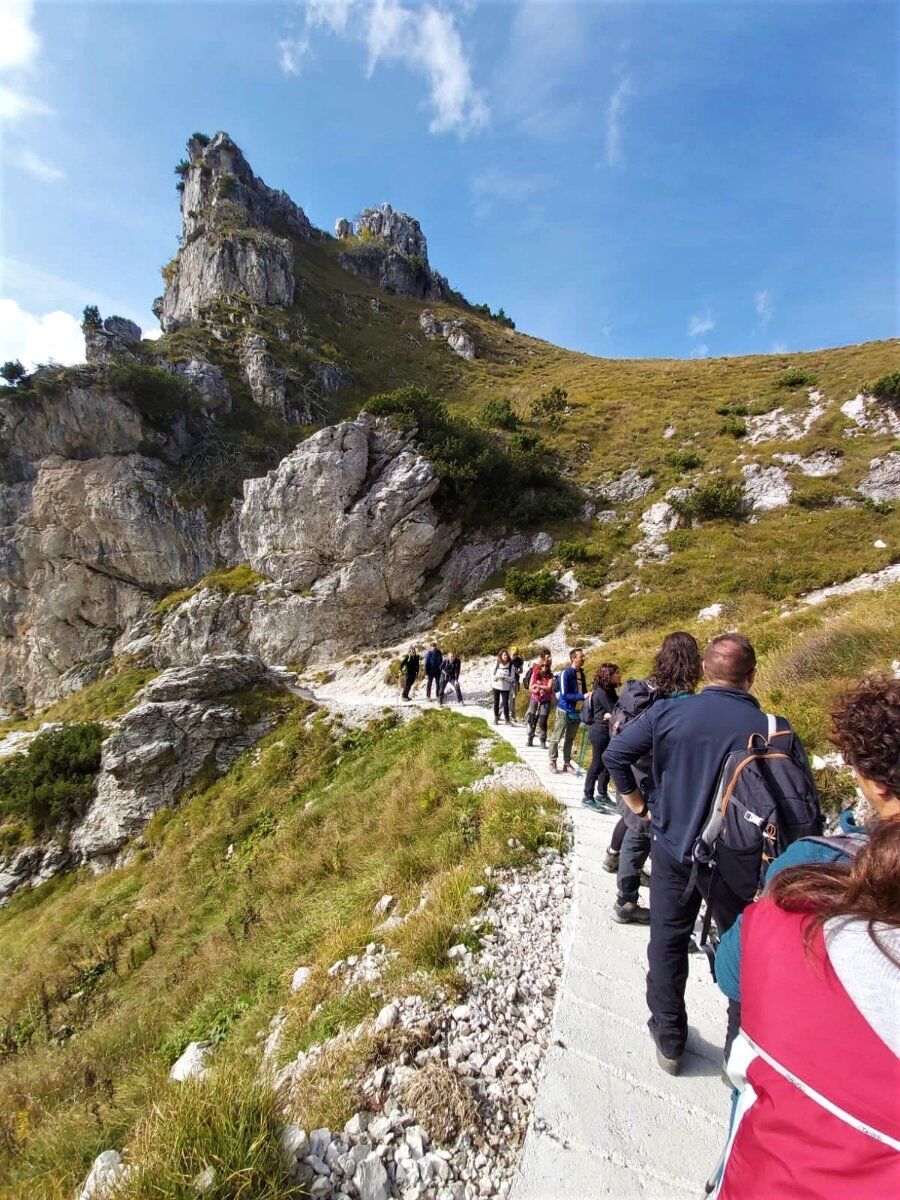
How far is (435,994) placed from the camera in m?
3.99

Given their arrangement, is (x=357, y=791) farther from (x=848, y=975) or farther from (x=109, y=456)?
(x=109, y=456)

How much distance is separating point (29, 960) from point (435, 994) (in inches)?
462

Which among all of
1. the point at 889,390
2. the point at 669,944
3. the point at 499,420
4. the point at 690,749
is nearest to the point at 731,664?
the point at 690,749

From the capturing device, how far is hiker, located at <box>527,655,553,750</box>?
11609 mm

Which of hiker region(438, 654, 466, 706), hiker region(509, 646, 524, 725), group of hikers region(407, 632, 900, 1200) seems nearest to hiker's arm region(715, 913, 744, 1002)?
group of hikers region(407, 632, 900, 1200)

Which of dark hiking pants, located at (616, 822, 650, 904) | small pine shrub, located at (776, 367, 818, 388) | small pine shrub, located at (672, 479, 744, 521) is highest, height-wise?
small pine shrub, located at (776, 367, 818, 388)

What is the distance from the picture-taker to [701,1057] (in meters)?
3.53

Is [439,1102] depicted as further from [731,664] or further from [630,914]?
[731,664]

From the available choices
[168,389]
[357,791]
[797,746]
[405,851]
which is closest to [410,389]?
[168,389]

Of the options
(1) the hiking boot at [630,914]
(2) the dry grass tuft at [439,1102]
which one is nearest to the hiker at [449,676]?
(1) the hiking boot at [630,914]

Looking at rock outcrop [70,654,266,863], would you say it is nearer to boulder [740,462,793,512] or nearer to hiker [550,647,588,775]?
hiker [550,647,588,775]

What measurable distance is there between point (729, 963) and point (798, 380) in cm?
5261

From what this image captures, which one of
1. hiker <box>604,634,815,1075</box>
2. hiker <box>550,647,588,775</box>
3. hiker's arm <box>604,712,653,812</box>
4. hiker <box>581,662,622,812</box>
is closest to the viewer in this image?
hiker <box>604,634,815,1075</box>

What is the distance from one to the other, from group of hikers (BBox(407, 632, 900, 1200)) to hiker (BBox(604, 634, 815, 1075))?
0.01 meters
